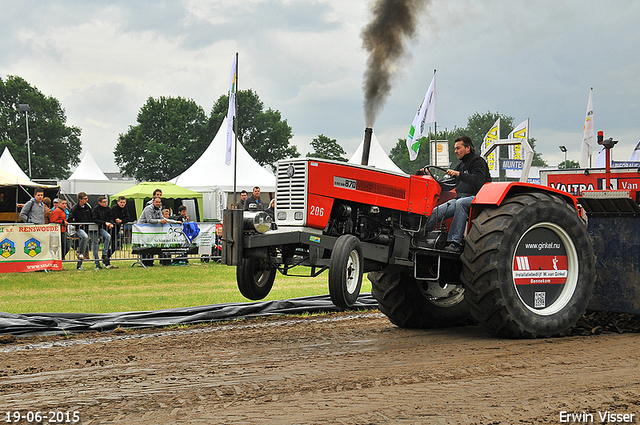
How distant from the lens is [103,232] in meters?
14.7

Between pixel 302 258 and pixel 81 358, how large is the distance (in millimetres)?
1995

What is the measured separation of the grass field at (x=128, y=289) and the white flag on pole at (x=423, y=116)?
31.1 ft

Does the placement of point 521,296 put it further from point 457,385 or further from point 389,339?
point 457,385

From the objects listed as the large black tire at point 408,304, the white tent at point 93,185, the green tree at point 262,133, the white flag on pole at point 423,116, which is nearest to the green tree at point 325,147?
the green tree at point 262,133

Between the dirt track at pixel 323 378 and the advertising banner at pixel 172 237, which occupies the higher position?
the advertising banner at pixel 172 237

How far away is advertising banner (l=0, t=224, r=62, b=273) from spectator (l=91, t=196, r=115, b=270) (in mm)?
997

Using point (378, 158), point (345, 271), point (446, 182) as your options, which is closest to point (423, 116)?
point (378, 158)

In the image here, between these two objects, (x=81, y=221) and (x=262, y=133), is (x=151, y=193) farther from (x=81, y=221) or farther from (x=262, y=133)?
(x=262, y=133)

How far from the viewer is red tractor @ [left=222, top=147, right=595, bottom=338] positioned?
5.57 m

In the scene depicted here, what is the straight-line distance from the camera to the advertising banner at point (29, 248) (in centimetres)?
1292

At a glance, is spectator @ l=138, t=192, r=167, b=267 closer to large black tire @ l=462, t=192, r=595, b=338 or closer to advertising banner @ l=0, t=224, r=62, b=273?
advertising banner @ l=0, t=224, r=62, b=273

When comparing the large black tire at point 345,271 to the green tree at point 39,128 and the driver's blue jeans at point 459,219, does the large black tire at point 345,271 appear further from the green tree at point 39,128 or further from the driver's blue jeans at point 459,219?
the green tree at point 39,128

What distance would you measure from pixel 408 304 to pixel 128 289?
5.84 metres

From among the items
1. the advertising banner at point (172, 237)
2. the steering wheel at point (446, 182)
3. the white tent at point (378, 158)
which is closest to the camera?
the steering wheel at point (446, 182)
